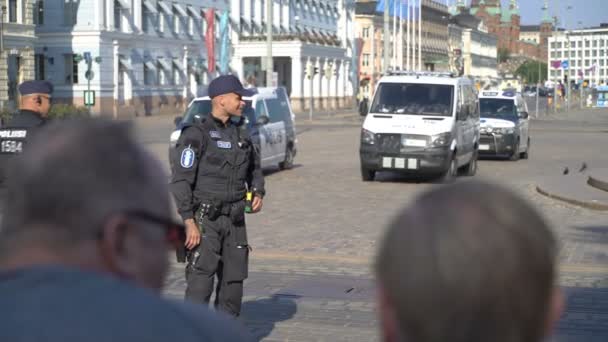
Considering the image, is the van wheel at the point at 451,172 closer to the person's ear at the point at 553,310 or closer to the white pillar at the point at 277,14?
the person's ear at the point at 553,310

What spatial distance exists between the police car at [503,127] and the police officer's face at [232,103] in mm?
22089

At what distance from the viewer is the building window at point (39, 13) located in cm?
6347

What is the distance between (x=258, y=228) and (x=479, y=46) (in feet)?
535

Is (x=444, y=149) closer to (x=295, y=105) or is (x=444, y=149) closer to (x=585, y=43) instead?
(x=295, y=105)

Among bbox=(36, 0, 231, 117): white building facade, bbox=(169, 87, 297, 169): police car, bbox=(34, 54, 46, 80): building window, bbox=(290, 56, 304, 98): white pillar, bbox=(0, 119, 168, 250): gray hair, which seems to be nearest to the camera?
bbox=(0, 119, 168, 250): gray hair

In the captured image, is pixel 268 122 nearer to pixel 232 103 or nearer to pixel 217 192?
pixel 232 103

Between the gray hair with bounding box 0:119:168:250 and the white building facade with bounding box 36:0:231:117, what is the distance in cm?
5526

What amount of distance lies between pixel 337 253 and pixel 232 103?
5327 millimetres

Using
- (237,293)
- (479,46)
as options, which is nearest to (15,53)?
(237,293)

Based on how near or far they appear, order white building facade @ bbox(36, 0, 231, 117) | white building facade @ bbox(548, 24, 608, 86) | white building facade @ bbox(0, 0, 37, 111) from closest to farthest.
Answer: white building facade @ bbox(0, 0, 37, 111) < white building facade @ bbox(36, 0, 231, 117) < white building facade @ bbox(548, 24, 608, 86)

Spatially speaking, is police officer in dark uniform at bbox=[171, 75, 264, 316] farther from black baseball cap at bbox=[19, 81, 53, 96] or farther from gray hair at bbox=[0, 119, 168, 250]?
gray hair at bbox=[0, 119, 168, 250]

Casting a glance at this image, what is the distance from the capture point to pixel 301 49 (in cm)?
8262

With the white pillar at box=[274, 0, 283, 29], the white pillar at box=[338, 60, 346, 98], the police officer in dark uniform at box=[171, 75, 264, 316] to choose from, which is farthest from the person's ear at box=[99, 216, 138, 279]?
the white pillar at box=[338, 60, 346, 98]

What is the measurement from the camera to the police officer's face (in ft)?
24.6
